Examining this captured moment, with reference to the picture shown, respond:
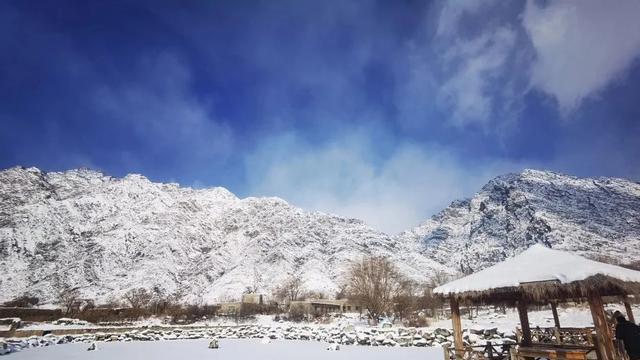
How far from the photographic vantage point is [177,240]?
13000 cm

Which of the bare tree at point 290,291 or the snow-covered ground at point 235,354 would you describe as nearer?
the snow-covered ground at point 235,354

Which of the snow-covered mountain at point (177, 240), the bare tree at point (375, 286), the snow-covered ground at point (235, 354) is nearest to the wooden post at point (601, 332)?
the snow-covered ground at point (235, 354)

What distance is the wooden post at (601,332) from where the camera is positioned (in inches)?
359

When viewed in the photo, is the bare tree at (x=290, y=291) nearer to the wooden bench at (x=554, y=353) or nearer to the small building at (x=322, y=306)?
the small building at (x=322, y=306)

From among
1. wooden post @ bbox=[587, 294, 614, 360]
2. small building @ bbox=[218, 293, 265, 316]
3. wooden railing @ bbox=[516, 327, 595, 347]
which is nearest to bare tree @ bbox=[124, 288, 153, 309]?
small building @ bbox=[218, 293, 265, 316]

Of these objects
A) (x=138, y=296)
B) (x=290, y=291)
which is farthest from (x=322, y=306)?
(x=138, y=296)

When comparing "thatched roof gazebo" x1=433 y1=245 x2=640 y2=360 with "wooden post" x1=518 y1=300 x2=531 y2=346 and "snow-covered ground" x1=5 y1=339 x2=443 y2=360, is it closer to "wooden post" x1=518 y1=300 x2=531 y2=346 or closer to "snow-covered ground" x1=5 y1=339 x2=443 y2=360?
"wooden post" x1=518 y1=300 x2=531 y2=346

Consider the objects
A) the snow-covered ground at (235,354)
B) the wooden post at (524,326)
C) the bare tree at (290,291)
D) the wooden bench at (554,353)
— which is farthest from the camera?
the bare tree at (290,291)

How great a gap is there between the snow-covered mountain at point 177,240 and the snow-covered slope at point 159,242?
0.37m

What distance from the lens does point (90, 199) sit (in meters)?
143

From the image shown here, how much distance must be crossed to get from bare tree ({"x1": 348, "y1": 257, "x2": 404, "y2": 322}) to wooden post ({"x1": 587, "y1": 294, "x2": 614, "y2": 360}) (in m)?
34.5

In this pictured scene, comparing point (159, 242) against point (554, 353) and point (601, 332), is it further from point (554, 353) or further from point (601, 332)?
point (601, 332)

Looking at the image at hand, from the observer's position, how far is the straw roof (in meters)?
9.25

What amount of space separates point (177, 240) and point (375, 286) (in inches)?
4041
